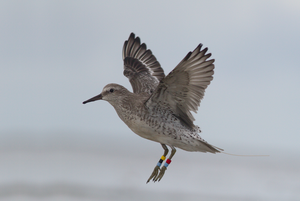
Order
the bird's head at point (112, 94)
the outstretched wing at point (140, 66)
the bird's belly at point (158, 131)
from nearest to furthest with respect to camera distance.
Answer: the bird's belly at point (158, 131) < the bird's head at point (112, 94) < the outstretched wing at point (140, 66)

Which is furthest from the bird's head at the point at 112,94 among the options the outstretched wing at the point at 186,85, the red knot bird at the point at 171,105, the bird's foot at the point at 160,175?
the bird's foot at the point at 160,175

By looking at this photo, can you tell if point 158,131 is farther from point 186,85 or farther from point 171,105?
point 186,85

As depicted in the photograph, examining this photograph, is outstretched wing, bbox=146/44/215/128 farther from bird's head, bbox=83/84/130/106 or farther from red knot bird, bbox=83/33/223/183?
bird's head, bbox=83/84/130/106

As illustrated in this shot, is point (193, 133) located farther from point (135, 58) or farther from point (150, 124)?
point (135, 58)

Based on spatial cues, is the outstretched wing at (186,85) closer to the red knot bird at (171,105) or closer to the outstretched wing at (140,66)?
the red knot bird at (171,105)

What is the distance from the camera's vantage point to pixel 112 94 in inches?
279

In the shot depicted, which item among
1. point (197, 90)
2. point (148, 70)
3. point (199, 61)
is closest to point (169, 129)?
point (197, 90)

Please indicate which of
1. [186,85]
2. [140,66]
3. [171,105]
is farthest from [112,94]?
[140,66]

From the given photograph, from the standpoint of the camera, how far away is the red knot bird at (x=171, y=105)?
6.50 m

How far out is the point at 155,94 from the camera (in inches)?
262

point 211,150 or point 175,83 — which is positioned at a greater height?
point 175,83

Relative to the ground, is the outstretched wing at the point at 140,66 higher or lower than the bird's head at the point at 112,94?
higher

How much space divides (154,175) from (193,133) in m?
0.96

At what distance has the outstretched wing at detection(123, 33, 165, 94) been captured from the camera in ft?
28.6
